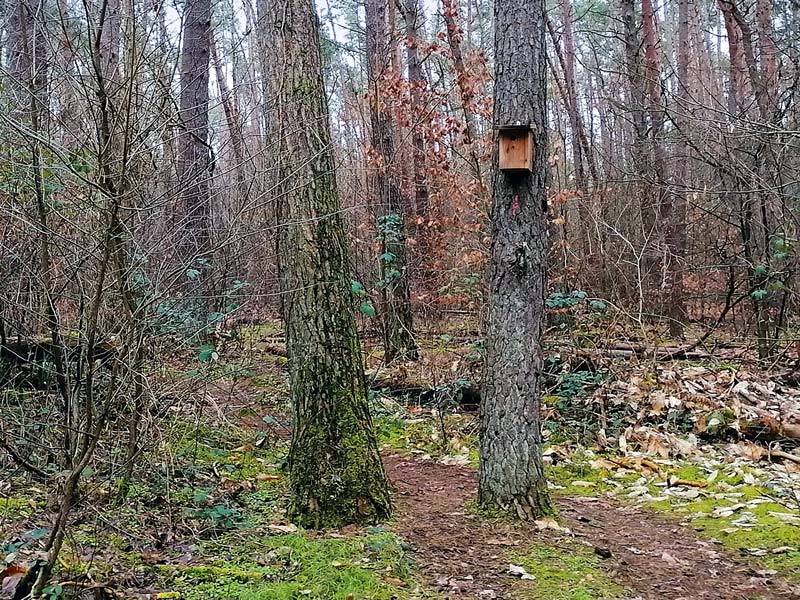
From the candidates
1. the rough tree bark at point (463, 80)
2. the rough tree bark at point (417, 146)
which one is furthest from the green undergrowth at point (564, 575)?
the rough tree bark at point (417, 146)

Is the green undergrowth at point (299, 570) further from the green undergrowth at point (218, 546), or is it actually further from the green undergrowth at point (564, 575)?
the green undergrowth at point (564, 575)

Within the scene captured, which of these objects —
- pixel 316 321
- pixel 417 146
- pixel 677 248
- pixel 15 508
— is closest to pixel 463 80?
pixel 417 146

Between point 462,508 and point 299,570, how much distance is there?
157cm

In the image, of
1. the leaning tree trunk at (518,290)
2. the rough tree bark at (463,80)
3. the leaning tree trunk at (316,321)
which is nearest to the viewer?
the leaning tree trunk at (316,321)

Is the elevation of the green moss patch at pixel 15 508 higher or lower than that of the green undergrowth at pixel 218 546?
higher

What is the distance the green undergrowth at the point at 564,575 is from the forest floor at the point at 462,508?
0.01 metres

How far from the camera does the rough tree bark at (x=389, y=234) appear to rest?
9.18 m

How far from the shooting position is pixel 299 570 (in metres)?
3.59

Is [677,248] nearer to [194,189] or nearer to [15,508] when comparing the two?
[194,189]

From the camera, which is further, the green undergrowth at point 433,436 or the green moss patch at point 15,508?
the green undergrowth at point 433,436

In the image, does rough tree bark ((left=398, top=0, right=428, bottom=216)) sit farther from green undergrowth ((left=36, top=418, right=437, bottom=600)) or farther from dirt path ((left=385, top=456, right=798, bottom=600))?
green undergrowth ((left=36, top=418, right=437, bottom=600))

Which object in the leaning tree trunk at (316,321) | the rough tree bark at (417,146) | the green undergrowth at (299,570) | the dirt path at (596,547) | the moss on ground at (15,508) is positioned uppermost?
the rough tree bark at (417,146)

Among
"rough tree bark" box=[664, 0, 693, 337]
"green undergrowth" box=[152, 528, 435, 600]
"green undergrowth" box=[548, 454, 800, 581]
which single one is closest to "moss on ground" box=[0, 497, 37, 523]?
"green undergrowth" box=[152, 528, 435, 600]

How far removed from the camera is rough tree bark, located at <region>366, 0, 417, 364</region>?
9.18 metres
